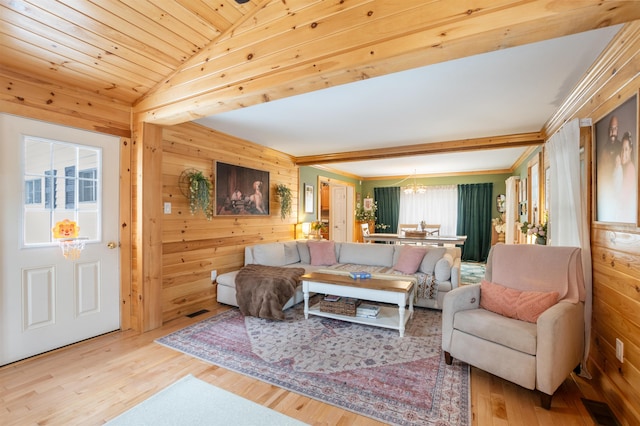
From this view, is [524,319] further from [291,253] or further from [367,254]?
[291,253]

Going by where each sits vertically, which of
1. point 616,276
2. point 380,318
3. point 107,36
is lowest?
point 380,318

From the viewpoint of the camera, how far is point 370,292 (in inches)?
119

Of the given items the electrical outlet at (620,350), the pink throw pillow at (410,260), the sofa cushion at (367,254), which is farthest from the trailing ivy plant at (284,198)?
the electrical outlet at (620,350)

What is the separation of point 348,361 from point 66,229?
108 inches

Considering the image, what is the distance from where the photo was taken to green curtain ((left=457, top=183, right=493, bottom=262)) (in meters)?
7.59

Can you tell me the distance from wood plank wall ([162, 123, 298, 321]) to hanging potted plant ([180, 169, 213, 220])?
61 millimetres

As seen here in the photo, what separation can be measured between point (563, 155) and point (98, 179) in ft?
14.2

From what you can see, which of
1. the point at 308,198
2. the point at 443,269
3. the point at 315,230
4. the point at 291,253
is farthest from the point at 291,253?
the point at 443,269

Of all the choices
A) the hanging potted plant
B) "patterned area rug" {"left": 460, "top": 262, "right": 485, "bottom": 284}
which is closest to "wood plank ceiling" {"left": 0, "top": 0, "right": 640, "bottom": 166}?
the hanging potted plant

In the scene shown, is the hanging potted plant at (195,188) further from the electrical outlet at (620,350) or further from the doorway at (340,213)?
→ the doorway at (340,213)

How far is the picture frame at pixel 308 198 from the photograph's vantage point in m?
6.14

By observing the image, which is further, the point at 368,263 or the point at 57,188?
the point at 368,263

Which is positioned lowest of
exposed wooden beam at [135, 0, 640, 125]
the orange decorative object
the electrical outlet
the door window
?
the electrical outlet

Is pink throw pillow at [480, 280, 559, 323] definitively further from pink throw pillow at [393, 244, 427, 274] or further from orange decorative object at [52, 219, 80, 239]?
orange decorative object at [52, 219, 80, 239]
